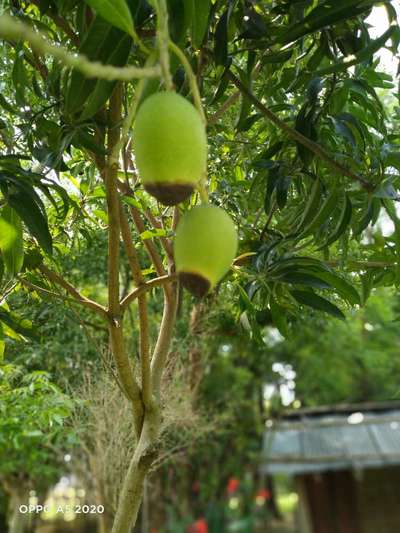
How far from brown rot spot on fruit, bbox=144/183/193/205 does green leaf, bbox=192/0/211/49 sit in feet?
1.26

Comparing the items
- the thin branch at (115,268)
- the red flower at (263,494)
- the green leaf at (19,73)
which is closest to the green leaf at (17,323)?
the thin branch at (115,268)

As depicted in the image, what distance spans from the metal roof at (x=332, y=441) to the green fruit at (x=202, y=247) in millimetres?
7196

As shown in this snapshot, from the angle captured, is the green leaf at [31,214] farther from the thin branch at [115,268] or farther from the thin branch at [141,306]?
the thin branch at [141,306]

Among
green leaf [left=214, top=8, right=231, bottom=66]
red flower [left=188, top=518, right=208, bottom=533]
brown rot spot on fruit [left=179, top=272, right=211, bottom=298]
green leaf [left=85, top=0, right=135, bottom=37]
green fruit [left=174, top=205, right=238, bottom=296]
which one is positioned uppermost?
green leaf [left=214, top=8, right=231, bottom=66]

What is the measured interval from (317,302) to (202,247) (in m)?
0.60

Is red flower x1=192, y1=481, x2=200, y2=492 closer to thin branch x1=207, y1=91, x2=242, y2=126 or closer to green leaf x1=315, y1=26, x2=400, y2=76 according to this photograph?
thin branch x1=207, y1=91, x2=242, y2=126

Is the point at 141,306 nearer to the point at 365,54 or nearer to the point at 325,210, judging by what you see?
the point at 325,210

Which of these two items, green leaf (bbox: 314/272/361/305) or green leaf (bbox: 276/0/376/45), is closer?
green leaf (bbox: 276/0/376/45)

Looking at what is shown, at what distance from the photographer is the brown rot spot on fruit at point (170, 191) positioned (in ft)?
1.60

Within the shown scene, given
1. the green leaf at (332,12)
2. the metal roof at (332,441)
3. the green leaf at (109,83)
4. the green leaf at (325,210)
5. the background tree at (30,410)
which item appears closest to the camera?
the green leaf at (109,83)

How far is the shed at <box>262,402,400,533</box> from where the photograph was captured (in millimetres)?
7426

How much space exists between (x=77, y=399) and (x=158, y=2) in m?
1.54

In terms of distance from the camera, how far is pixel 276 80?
134cm

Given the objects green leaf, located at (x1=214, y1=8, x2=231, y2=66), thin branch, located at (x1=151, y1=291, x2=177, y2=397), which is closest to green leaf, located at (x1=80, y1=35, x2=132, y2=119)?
green leaf, located at (x1=214, y1=8, x2=231, y2=66)
